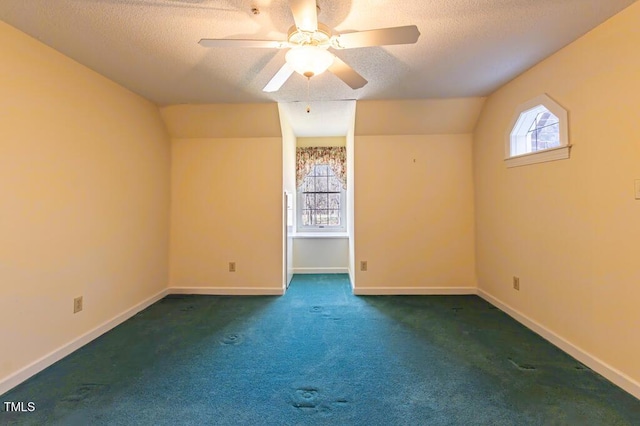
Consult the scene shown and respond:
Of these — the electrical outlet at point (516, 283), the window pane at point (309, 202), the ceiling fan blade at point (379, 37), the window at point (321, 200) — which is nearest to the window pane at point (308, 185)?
the window at point (321, 200)

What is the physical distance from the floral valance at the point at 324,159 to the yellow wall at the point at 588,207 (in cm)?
260

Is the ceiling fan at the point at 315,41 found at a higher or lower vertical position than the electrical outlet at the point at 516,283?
higher

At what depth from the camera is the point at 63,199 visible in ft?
7.18

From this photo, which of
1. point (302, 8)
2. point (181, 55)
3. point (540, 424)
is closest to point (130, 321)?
point (181, 55)

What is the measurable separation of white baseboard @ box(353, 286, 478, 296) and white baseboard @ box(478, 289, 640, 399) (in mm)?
613

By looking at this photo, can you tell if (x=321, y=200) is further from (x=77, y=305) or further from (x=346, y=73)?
(x=77, y=305)

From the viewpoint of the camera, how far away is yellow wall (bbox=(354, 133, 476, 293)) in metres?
3.62

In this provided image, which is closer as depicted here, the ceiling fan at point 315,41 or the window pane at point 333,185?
the ceiling fan at point 315,41

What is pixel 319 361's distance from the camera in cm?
209

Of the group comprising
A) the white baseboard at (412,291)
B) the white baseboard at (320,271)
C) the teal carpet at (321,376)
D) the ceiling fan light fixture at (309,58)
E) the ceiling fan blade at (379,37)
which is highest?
the ceiling fan blade at (379,37)

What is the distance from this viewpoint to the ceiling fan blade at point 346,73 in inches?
69.2

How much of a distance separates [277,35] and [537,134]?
251 cm

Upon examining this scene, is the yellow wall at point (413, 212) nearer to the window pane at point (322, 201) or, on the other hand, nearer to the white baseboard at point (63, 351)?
the window pane at point (322, 201)

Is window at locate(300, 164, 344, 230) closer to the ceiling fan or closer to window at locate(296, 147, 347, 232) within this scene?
window at locate(296, 147, 347, 232)
